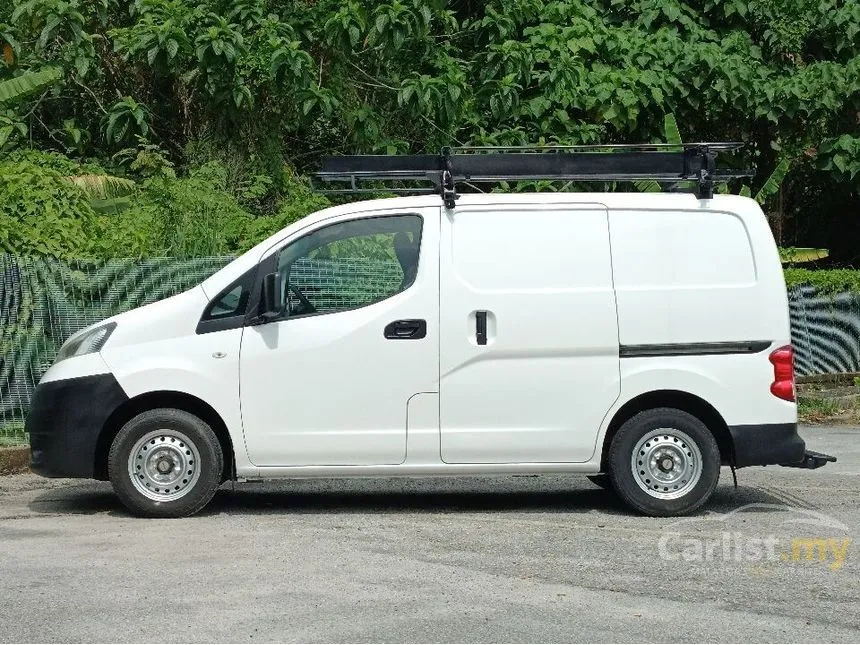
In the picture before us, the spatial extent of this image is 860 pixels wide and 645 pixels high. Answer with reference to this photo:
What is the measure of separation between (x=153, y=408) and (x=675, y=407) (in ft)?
11.3

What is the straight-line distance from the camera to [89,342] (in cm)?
976

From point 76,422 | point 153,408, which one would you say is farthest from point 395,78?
point 76,422

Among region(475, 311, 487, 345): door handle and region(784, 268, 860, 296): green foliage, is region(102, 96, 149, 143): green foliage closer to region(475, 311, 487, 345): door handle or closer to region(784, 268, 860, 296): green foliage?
region(784, 268, 860, 296): green foliage

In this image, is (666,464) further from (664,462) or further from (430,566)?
(430,566)

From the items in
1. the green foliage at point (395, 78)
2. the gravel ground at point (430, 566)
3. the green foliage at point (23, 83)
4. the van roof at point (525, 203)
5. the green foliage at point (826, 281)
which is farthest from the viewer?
the green foliage at point (826, 281)

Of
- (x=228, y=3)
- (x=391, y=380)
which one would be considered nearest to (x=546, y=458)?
(x=391, y=380)

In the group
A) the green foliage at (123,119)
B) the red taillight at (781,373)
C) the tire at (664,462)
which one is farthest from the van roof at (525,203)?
the green foliage at (123,119)

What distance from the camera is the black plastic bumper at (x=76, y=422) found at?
376 inches

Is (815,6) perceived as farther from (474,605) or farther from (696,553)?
(474,605)

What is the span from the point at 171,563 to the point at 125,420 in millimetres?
1888

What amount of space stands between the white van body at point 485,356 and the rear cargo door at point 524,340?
0.01 meters

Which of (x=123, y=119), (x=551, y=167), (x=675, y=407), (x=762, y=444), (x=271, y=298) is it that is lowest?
(x=762, y=444)

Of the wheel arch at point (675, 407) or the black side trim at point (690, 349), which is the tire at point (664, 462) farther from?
the black side trim at point (690, 349)

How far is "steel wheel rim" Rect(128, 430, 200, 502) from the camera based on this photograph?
376 inches
